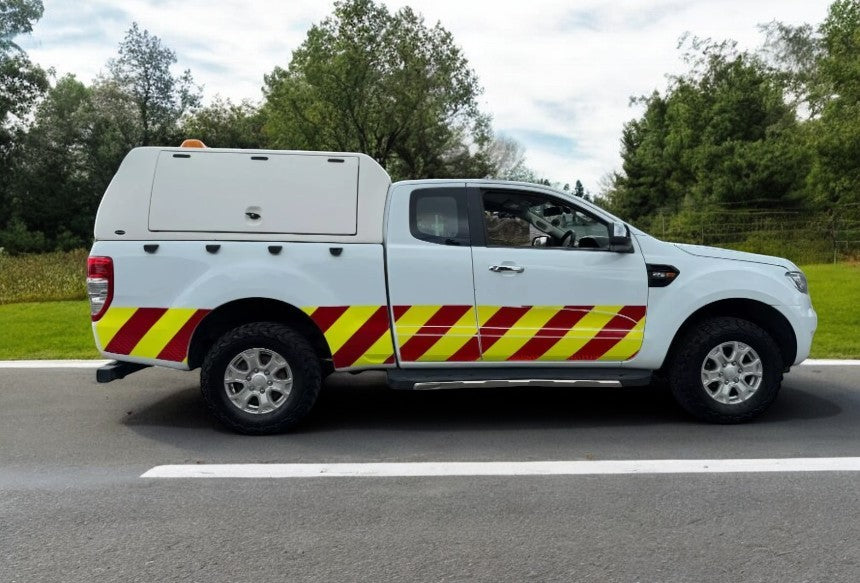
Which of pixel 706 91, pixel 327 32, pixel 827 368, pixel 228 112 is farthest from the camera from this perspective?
pixel 228 112

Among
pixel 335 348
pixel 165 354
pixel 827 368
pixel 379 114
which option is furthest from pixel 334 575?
pixel 379 114

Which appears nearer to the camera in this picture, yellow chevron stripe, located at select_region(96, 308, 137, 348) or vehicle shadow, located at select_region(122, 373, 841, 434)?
yellow chevron stripe, located at select_region(96, 308, 137, 348)

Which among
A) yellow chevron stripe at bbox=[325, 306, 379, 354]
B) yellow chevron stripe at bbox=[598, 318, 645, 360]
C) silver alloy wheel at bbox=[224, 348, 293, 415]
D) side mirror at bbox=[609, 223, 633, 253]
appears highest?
side mirror at bbox=[609, 223, 633, 253]

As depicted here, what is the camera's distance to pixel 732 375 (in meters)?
5.55

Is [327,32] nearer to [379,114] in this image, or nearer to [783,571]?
[379,114]

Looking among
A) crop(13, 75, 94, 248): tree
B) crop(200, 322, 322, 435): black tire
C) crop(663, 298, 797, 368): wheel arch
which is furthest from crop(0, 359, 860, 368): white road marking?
crop(13, 75, 94, 248): tree

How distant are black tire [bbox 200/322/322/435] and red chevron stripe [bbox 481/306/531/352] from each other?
1265 mm

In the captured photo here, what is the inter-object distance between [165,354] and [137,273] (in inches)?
24.6

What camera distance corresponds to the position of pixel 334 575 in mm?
3172

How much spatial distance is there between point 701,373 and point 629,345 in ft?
1.89

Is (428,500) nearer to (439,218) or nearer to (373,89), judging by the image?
(439,218)

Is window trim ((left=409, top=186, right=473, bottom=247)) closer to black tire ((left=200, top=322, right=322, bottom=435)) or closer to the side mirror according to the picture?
the side mirror

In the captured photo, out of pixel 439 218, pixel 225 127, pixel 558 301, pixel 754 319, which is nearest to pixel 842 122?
pixel 754 319

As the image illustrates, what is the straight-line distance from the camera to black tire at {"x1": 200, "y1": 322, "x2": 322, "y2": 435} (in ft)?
17.6
